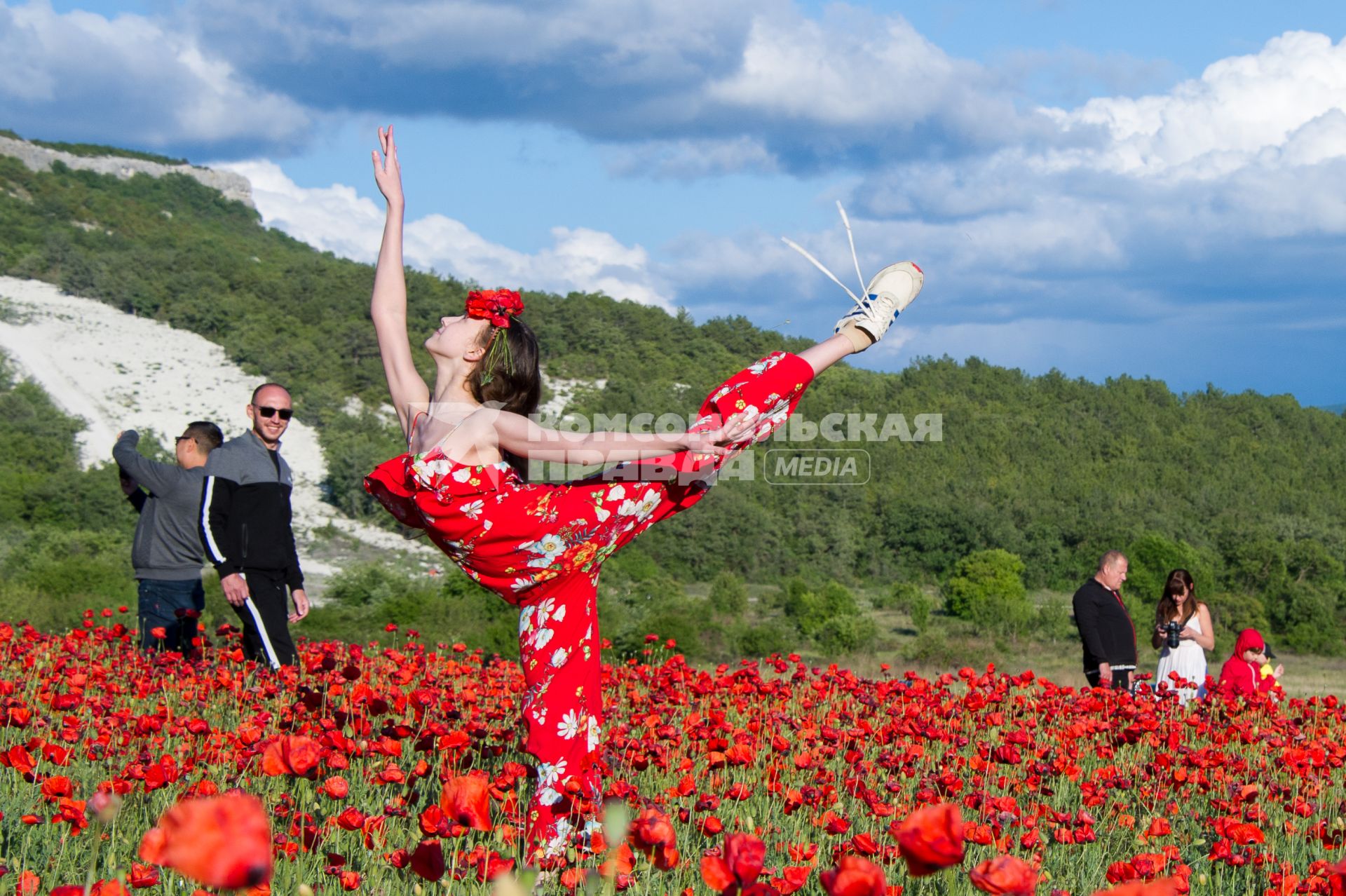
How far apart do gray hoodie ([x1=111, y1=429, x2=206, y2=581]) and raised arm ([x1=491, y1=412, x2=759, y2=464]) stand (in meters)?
3.89

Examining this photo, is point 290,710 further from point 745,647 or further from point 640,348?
point 640,348

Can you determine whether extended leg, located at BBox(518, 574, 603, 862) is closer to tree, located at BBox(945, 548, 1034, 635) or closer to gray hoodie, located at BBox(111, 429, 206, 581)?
gray hoodie, located at BBox(111, 429, 206, 581)

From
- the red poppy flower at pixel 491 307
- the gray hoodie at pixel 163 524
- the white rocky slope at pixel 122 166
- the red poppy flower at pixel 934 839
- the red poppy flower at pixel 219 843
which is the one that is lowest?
the red poppy flower at pixel 934 839

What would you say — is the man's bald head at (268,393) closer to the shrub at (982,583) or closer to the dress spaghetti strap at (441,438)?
the dress spaghetti strap at (441,438)

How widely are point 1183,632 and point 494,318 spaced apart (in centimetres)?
590

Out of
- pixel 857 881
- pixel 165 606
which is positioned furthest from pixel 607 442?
pixel 165 606

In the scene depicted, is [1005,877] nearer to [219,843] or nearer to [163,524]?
[219,843]

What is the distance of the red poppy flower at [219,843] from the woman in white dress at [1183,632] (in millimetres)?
7468

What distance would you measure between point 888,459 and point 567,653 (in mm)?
45984

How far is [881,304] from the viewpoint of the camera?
3400mm

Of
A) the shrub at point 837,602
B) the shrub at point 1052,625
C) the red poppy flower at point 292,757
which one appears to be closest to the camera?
the red poppy flower at point 292,757

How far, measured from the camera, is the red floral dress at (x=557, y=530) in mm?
3064

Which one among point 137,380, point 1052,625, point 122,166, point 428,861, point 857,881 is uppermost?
point 122,166

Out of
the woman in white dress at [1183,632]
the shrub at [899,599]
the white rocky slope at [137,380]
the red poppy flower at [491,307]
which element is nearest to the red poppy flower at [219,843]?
the red poppy flower at [491,307]
